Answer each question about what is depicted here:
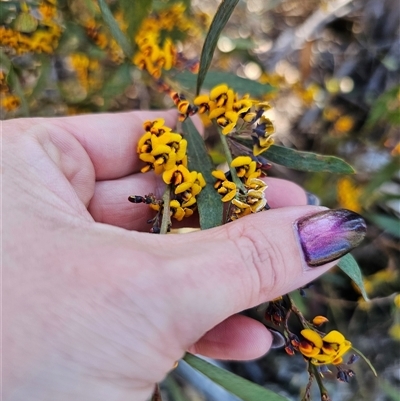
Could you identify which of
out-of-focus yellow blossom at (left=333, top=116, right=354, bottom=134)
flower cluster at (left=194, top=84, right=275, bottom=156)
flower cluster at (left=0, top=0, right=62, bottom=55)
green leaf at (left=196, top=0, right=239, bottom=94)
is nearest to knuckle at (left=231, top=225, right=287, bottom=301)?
flower cluster at (left=194, top=84, right=275, bottom=156)

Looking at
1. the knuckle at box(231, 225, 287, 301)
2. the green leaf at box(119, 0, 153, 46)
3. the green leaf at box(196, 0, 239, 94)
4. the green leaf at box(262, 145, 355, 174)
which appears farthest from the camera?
the green leaf at box(119, 0, 153, 46)

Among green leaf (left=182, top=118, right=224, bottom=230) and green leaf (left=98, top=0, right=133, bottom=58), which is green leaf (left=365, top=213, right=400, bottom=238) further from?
green leaf (left=98, top=0, right=133, bottom=58)

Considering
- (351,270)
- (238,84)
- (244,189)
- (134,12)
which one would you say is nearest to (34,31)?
(134,12)

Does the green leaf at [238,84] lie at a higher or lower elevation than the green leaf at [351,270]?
higher

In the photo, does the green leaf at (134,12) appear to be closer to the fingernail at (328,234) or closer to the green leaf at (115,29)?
the green leaf at (115,29)

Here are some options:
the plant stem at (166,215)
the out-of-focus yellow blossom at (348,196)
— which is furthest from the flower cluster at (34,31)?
the out-of-focus yellow blossom at (348,196)

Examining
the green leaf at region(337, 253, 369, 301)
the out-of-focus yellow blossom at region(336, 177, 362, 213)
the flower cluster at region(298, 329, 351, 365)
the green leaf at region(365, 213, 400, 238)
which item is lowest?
the green leaf at region(365, 213, 400, 238)
